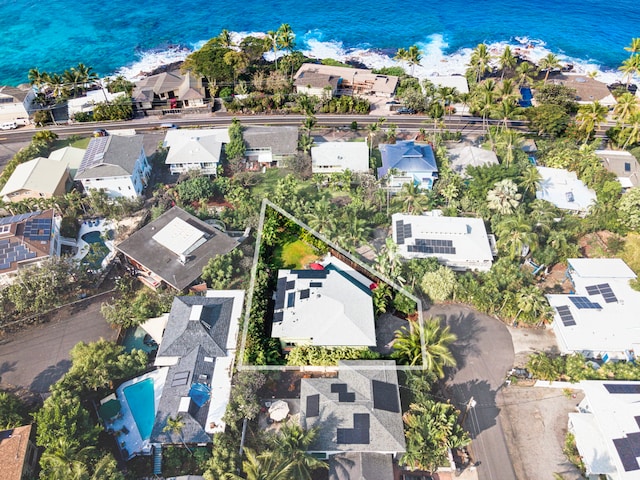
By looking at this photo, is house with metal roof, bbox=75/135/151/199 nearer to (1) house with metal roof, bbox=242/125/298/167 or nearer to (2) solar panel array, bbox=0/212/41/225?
(2) solar panel array, bbox=0/212/41/225

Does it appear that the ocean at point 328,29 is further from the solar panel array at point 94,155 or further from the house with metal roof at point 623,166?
the house with metal roof at point 623,166

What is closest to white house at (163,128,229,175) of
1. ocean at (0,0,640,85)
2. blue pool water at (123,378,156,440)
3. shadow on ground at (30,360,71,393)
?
shadow on ground at (30,360,71,393)

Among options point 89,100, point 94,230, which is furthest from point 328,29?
point 94,230

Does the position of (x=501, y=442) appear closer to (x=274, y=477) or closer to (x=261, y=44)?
(x=274, y=477)

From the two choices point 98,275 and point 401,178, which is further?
point 401,178

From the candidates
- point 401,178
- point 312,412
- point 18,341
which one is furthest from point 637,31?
point 18,341

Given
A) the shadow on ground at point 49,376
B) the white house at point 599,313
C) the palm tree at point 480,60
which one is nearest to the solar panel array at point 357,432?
the white house at point 599,313

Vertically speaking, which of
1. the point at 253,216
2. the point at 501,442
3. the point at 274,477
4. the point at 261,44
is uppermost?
the point at 261,44
